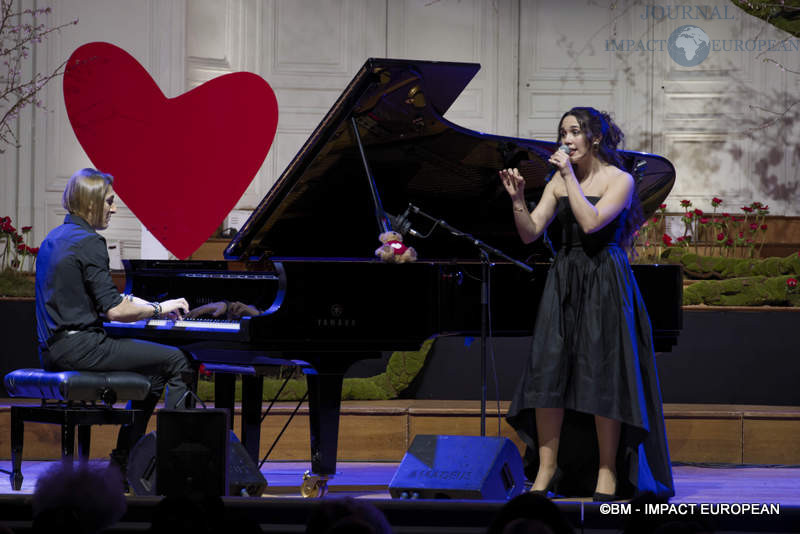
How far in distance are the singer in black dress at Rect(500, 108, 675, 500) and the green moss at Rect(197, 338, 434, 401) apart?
1.97 m

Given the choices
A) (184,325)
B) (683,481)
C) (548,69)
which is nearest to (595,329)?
(683,481)

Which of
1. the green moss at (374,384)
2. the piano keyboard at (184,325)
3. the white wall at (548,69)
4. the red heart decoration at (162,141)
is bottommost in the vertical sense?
the green moss at (374,384)

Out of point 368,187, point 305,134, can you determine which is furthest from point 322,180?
point 305,134

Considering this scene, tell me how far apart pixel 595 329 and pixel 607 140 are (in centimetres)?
70

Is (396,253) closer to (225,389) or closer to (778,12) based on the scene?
(225,389)

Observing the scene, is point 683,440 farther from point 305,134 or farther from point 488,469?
point 305,134

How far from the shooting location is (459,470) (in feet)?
11.2

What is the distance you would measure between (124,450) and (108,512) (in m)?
2.37

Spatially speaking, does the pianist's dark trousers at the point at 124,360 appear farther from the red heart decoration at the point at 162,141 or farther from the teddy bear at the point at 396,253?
the red heart decoration at the point at 162,141

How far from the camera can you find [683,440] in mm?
5199

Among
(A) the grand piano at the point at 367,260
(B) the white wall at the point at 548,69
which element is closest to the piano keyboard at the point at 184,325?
(A) the grand piano at the point at 367,260

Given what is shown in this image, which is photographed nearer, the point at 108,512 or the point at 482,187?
the point at 108,512

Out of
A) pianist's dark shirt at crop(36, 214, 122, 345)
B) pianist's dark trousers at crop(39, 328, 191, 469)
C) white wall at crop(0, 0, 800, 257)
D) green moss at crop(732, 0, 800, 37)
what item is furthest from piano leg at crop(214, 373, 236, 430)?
green moss at crop(732, 0, 800, 37)

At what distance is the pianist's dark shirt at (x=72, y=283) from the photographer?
382 cm
